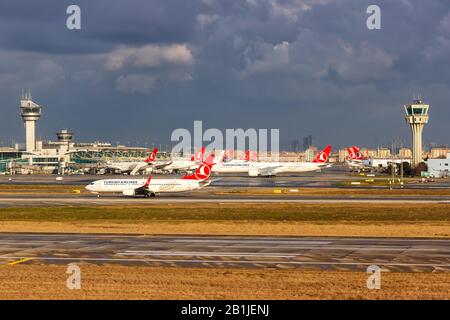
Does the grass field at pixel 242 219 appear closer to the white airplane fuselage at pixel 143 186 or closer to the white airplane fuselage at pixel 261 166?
the white airplane fuselage at pixel 143 186

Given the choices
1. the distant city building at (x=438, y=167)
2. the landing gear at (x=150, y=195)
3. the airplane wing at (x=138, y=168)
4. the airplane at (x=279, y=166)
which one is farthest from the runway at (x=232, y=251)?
the distant city building at (x=438, y=167)

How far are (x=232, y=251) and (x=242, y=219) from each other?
20721mm

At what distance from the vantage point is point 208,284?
86.7ft

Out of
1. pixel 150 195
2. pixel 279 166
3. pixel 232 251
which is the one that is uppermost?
pixel 279 166

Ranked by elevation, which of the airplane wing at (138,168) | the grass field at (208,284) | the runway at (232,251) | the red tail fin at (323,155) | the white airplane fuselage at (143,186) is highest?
the red tail fin at (323,155)

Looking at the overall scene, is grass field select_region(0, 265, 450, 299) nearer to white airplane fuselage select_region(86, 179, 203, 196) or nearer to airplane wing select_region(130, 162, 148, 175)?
white airplane fuselage select_region(86, 179, 203, 196)

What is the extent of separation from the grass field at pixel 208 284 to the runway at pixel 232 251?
2363 mm

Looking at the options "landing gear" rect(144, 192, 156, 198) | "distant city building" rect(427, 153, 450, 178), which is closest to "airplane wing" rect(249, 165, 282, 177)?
"distant city building" rect(427, 153, 450, 178)

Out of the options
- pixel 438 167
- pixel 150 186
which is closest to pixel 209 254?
pixel 150 186

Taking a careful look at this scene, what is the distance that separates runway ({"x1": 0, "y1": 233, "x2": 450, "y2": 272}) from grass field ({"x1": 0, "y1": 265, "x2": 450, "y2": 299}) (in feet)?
7.75

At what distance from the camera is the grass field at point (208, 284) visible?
2412cm

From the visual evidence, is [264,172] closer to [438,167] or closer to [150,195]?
[438,167]

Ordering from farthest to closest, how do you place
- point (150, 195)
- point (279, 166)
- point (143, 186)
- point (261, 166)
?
point (261, 166)
point (279, 166)
point (150, 195)
point (143, 186)
